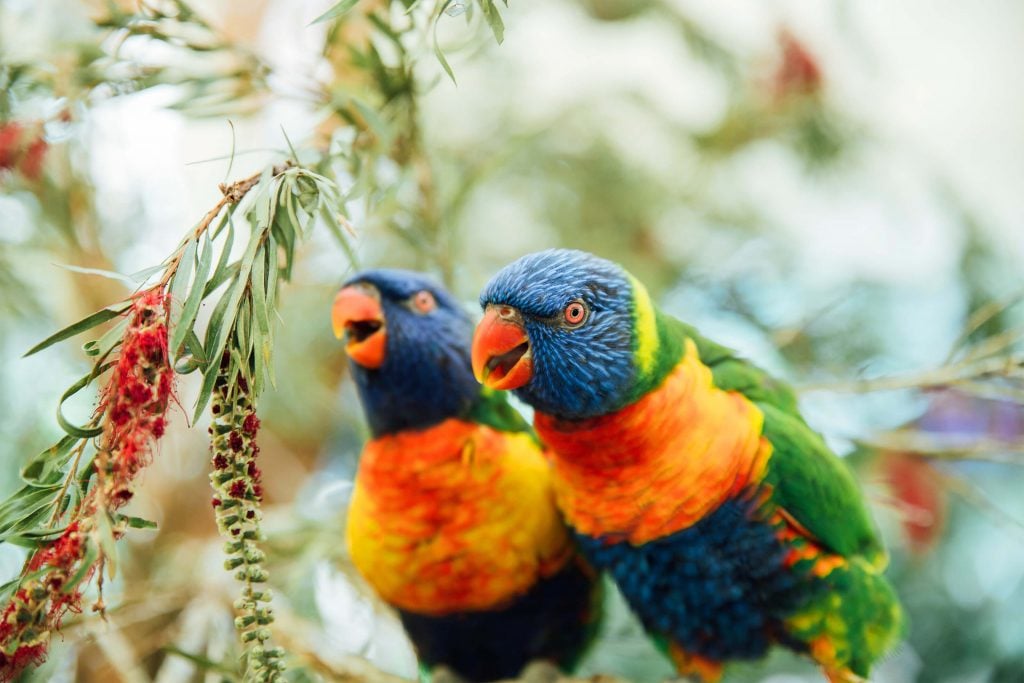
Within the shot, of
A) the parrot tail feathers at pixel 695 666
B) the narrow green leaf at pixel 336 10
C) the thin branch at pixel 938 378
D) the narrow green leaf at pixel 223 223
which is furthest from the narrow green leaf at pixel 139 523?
the thin branch at pixel 938 378

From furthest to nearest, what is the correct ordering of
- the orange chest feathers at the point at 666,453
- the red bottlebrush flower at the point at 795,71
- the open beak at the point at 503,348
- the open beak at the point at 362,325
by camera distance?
the red bottlebrush flower at the point at 795,71, the open beak at the point at 362,325, the orange chest feathers at the point at 666,453, the open beak at the point at 503,348

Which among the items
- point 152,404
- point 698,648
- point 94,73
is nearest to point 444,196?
point 94,73

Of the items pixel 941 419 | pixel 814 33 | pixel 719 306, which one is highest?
pixel 814 33

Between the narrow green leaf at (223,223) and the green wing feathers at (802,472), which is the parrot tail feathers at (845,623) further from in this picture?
the narrow green leaf at (223,223)

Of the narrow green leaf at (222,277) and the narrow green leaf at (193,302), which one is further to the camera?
the narrow green leaf at (222,277)

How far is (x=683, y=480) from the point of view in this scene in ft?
5.60

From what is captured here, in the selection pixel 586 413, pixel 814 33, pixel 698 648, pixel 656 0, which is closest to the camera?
pixel 586 413

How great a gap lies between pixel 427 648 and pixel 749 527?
0.91 m

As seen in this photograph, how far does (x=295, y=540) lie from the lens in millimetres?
2508

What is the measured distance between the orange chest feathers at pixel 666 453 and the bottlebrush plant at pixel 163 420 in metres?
0.81

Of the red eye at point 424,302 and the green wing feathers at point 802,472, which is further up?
the red eye at point 424,302

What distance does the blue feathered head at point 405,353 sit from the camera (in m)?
1.95

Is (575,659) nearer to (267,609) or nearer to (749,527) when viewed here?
(749,527)

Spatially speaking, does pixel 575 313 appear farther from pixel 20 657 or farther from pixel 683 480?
pixel 20 657
